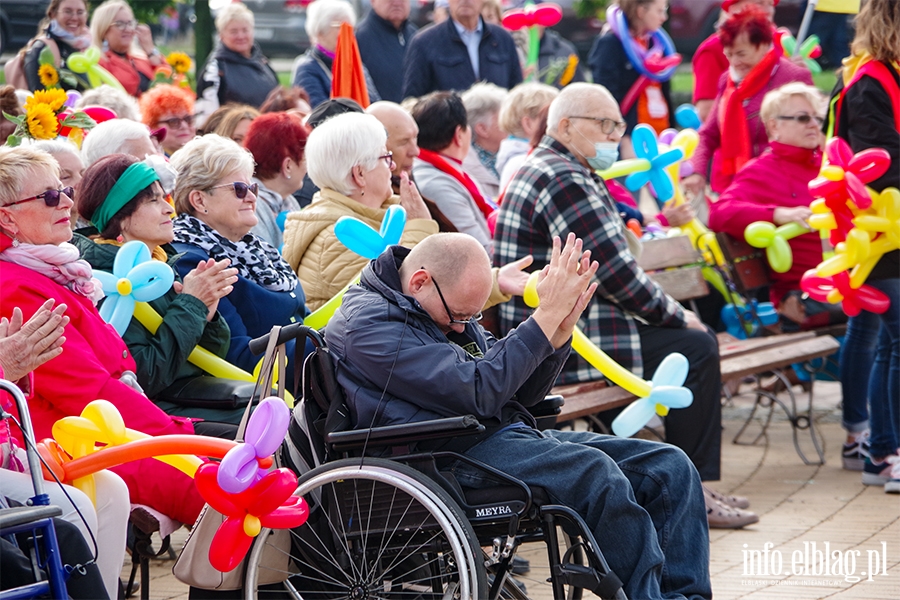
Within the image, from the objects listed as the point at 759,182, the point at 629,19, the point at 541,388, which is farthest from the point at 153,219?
the point at 629,19

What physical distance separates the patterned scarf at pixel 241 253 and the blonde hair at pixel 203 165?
3.7 inches

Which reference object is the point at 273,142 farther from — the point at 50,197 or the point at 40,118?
the point at 50,197

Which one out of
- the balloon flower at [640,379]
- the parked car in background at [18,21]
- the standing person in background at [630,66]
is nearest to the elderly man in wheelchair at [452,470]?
the balloon flower at [640,379]

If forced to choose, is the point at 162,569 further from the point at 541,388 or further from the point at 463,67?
the point at 463,67

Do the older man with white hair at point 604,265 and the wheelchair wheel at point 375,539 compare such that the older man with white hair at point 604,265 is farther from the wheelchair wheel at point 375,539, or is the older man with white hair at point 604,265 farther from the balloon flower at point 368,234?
the wheelchair wheel at point 375,539

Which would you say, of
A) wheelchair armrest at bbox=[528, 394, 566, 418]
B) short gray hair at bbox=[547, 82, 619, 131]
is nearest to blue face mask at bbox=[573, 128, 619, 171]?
short gray hair at bbox=[547, 82, 619, 131]

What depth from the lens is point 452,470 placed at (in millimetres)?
3443

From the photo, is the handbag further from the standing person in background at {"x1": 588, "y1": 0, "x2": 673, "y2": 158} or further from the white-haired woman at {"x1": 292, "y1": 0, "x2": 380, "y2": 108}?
the standing person in background at {"x1": 588, "y1": 0, "x2": 673, "y2": 158}

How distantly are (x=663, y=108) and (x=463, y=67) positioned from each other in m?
1.89

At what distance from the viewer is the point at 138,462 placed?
145 inches

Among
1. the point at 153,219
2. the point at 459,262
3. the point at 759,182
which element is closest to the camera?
the point at 459,262

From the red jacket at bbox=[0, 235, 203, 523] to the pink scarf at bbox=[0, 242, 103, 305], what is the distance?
20 millimetres

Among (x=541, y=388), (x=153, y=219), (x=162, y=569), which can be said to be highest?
(x=153, y=219)

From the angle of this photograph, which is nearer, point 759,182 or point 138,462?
point 138,462
